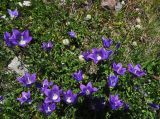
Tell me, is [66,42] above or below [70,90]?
below

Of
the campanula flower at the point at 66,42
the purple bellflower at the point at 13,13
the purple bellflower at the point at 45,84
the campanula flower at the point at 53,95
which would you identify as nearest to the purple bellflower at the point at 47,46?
the campanula flower at the point at 66,42

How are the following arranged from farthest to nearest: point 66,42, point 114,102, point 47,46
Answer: point 66,42 → point 47,46 → point 114,102

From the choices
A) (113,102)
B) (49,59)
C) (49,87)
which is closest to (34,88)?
(49,87)

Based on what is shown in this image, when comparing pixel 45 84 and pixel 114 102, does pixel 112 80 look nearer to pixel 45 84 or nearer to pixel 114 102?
pixel 114 102

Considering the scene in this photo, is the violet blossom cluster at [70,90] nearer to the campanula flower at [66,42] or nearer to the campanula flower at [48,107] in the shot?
the campanula flower at [48,107]

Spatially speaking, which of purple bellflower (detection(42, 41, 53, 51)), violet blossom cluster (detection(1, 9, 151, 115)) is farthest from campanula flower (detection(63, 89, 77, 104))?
purple bellflower (detection(42, 41, 53, 51))

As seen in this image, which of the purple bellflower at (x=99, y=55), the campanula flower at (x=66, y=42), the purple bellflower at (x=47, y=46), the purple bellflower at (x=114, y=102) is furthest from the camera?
the campanula flower at (x=66, y=42)

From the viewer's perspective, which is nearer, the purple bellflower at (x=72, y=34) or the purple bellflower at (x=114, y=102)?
the purple bellflower at (x=114, y=102)

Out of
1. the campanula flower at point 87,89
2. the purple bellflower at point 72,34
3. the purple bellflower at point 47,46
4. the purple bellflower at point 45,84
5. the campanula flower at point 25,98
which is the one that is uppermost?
the campanula flower at point 87,89

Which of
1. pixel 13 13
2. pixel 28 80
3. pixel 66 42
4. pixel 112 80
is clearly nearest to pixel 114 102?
pixel 112 80
